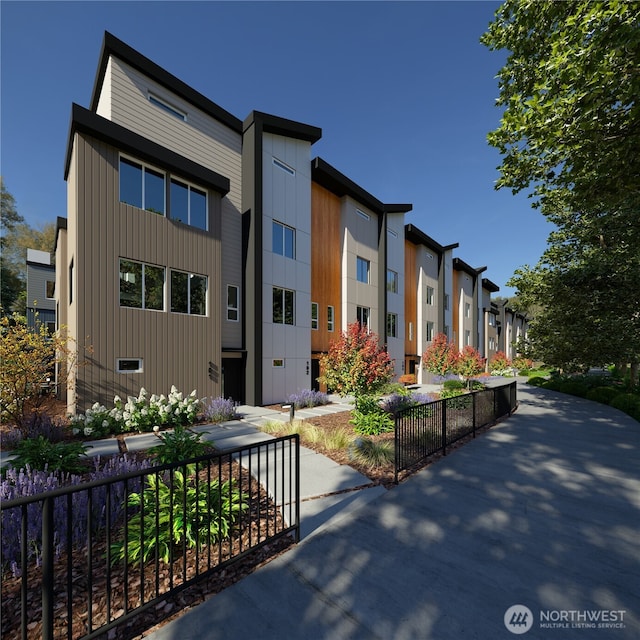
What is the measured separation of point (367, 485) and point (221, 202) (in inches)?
478

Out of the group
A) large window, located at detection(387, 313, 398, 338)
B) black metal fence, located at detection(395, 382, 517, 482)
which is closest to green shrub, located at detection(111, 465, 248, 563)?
black metal fence, located at detection(395, 382, 517, 482)

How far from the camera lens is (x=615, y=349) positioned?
11898mm

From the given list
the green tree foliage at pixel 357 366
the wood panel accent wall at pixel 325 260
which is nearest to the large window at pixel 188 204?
the wood panel accent wall at pixel 325 260

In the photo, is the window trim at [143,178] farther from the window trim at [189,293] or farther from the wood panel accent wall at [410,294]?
the wood panel accent wall at [410,294]

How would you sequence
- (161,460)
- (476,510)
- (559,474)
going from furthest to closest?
(559,474), (161,460), (476,510)

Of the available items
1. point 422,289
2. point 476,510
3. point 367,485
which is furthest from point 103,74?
point 422,289

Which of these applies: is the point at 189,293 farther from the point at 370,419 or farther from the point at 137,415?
the point at 370,419

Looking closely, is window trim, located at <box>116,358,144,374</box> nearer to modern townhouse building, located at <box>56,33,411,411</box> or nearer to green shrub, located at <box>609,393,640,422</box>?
modern townhouse building, located at <box>56,33,411,411</box>

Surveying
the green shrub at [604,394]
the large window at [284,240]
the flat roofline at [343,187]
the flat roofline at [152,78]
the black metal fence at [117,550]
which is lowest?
the green shrub at [604,394]

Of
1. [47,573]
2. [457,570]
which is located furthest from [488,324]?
[47,573]

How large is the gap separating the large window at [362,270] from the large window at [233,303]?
29.1 ft

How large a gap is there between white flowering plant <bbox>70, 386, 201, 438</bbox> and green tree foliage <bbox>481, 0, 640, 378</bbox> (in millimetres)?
11371

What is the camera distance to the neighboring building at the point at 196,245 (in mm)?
9656

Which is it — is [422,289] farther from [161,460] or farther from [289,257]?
[161,460]
